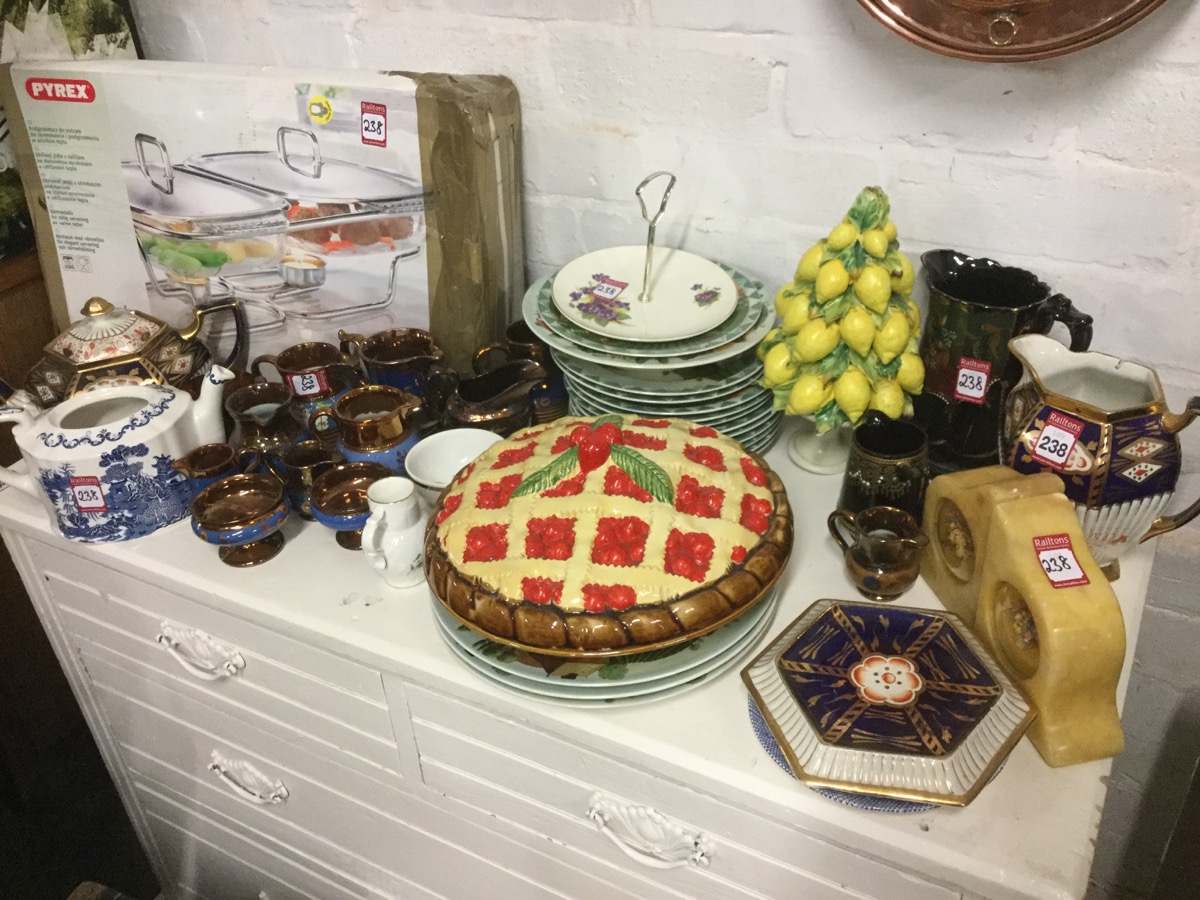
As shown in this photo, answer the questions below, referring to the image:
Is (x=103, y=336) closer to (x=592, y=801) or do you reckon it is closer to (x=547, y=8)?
(x=547, y=8)

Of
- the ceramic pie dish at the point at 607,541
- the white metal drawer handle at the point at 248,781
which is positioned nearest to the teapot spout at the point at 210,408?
the ceramic pie dish at the point at 607,541

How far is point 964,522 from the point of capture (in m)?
0.84

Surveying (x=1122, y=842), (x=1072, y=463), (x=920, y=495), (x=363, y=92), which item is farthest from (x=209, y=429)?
(x=1122, y=842)

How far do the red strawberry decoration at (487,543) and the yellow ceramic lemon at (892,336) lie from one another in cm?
42

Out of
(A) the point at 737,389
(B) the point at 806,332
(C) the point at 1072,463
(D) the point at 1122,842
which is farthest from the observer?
(D) the point at 1122,842

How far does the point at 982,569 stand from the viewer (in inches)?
31.9

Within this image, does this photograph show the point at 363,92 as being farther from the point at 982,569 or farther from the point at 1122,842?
the point at 1122,842

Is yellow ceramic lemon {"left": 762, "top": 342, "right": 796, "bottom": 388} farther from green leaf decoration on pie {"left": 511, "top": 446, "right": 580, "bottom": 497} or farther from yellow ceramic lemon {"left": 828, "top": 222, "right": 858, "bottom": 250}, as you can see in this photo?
green leaf decoration on pie {"left": 511, "top": 446, "right": 580, "bottom": 497}

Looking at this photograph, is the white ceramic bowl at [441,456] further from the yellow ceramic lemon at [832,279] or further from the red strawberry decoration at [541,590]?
the yellow ceramic lemon at [832,279]

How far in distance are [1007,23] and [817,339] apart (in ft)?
1.13

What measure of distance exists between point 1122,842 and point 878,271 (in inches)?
41.4

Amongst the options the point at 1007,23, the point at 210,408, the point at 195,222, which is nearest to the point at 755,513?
the point at 1007,23

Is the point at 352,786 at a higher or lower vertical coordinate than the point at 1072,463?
lower

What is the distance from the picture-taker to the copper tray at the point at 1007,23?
83 cm
